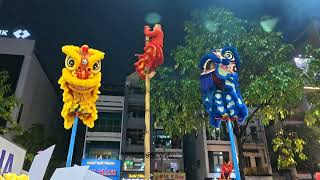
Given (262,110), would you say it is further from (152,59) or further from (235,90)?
(152,59)

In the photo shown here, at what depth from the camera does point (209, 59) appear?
9031 millimetres

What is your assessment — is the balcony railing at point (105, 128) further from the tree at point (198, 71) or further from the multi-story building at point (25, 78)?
the tree at point (198, 71)

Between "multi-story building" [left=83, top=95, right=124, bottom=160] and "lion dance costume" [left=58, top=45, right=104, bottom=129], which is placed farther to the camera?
"multi-story building" [left=83, top=95, right=124, bottom=160]

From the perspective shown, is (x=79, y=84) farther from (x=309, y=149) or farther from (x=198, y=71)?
(x=309, y=149)

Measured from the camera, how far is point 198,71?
1360 cm

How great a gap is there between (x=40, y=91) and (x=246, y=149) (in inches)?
840

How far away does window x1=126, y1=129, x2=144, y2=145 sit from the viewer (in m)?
31.2

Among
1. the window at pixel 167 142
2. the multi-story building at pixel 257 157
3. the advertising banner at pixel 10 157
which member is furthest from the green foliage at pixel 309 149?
the advertising banner at pixel 10 157

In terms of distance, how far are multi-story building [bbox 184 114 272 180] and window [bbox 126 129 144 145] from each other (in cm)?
567

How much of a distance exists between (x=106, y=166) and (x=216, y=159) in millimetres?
10094

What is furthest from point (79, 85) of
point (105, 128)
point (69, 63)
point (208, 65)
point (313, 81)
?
point (105, 128)

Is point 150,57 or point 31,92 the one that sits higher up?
point 31,92

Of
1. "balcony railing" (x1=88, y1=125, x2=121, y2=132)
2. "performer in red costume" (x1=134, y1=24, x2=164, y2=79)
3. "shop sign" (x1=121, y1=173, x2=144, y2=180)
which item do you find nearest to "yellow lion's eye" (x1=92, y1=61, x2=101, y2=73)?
"performer in red costume" (x1=134, y1=24, x2=164, y2=79)

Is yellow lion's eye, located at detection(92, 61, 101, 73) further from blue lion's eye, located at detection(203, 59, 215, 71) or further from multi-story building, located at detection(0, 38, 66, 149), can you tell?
multi-story building, located at detection(0, 38, 66, 149)
